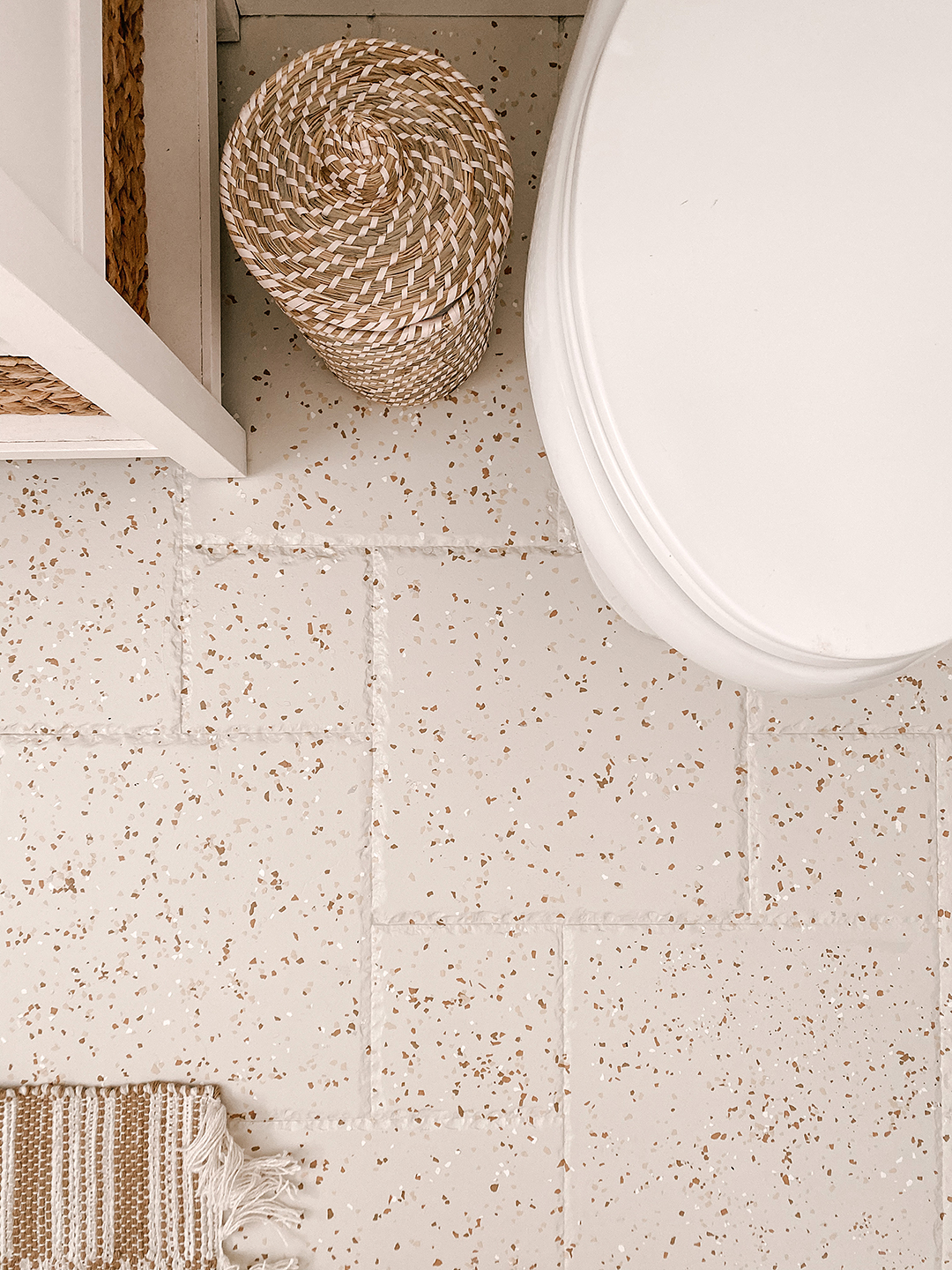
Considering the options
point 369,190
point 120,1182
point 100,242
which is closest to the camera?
point 100,242

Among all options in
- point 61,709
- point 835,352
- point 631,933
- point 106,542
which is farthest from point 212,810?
point 835,352

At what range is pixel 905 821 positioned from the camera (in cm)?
103

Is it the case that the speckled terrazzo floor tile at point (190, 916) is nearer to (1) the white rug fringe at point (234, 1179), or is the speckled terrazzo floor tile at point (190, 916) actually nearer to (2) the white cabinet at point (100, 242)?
(1) the white rug fringe at point (234, 1179)

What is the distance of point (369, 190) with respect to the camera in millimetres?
729

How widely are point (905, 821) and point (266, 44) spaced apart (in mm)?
1176

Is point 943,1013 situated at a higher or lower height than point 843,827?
lower

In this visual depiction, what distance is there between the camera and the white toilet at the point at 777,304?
0.56 meters

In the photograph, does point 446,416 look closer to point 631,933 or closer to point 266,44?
point 266,44

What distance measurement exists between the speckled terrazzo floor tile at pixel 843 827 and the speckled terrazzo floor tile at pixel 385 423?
40 cm

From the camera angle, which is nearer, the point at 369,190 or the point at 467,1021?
the point at 369,190

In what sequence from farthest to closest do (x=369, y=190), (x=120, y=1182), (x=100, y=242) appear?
(x=120, y=1182) < (x=369, y=190) < (x=100, y=242)

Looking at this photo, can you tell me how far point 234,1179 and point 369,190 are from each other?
1.03 metres

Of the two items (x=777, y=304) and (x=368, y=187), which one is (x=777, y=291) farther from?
(x=368, y=187)

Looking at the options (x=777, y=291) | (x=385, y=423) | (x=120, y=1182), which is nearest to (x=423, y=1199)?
(x=120, y=1182)
